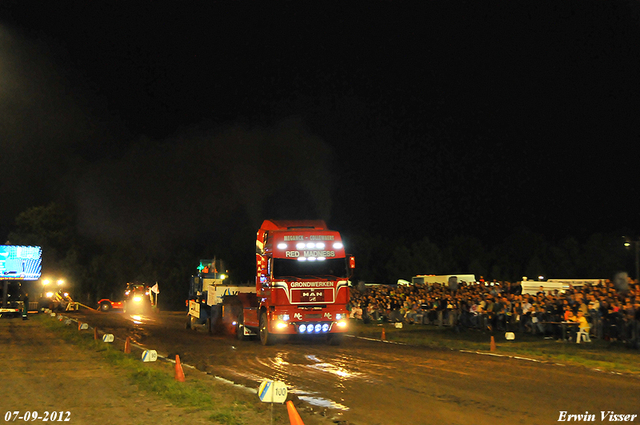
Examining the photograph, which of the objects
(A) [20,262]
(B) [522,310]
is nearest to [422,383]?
(B) [522,310]

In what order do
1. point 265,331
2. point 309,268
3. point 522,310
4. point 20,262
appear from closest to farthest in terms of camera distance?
1. point 309,268
2. point 265,331
3. point 522,310
4. point 20,262

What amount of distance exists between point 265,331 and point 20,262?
2581 centimetres

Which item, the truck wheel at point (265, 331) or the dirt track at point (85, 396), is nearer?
the dirt track at point (85, 396)

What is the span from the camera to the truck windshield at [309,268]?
20.3 metres

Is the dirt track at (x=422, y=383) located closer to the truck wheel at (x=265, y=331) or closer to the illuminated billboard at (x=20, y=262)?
the truck wheel at (x=265, y=331)

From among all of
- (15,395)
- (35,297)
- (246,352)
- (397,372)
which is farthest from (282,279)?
(35,297)

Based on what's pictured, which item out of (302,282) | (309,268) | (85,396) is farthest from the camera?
(309,268)

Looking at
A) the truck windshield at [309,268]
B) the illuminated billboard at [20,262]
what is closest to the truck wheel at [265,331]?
the truck windshield at [309,268]

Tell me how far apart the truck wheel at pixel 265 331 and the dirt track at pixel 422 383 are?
63 centimetres

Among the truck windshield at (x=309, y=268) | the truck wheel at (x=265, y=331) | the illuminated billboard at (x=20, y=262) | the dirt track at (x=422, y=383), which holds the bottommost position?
the dirt track at (x=422, y=383)

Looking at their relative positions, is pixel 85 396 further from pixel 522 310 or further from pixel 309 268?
pixel 522 310

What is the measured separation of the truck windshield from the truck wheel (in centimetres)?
178

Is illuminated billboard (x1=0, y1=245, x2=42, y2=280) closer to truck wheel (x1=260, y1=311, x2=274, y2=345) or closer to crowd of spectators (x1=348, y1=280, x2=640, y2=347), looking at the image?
crowd of spectators (x1=348, y1=280, x2=640, y2=347)

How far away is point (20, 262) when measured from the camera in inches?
1564
